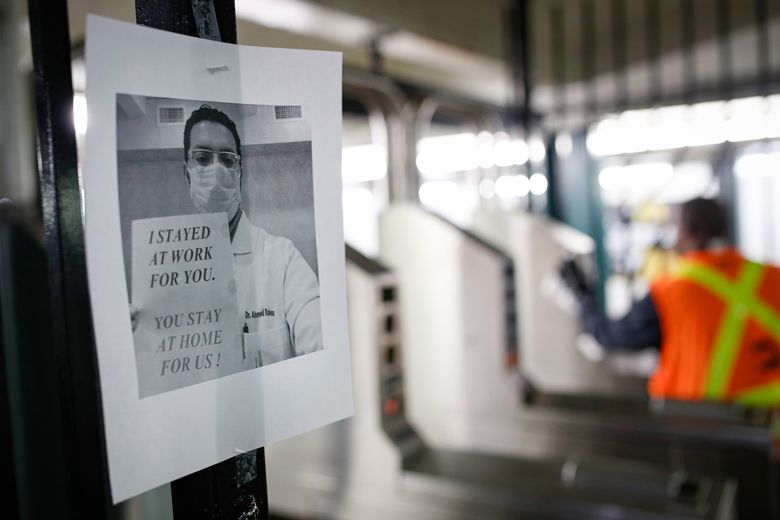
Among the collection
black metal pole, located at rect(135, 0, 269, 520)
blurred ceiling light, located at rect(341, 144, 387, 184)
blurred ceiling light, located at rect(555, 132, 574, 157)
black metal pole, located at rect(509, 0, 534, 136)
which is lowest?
black metal pole, located at rect(135, 0, 269, 520)

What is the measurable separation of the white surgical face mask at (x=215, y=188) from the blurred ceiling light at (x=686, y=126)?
3644 mm

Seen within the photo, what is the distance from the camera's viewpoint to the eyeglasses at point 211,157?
1.68 feet

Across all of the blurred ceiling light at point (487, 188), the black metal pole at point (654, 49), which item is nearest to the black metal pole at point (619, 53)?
the black metal pole at point (654, 49)

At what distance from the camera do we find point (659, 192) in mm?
4480

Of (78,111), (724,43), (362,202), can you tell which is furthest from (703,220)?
(362,202)

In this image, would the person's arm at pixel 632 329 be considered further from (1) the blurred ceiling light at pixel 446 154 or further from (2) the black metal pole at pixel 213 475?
(1) the blurred ceiling light at pixel 446 154

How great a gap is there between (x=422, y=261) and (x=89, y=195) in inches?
79.3

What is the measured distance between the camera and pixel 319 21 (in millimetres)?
2568

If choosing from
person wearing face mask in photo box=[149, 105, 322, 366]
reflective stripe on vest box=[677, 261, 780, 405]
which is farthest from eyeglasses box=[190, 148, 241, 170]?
reflective stripe on vest box=[677, 261, 780, 405]

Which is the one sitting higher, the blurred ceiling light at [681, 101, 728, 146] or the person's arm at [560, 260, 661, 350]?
the blurred ceiling light at [681, 101, 728, 146]

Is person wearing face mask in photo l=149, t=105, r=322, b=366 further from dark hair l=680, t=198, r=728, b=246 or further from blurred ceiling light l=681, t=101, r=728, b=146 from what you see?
blurred ceiling light l=681, t=101, r=728, b=146

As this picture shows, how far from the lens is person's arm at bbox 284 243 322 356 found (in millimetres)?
563

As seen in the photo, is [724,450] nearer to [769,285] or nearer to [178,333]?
[769,285]

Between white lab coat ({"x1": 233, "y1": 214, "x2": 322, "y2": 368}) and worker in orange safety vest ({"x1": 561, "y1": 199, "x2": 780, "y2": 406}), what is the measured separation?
2.04 m
